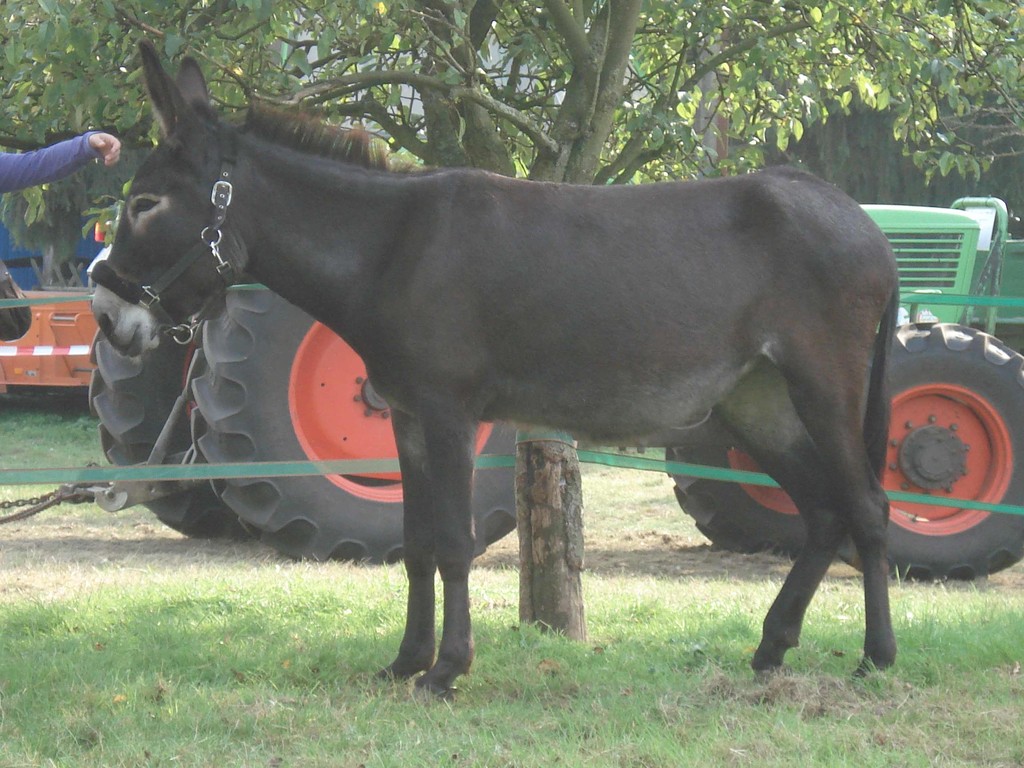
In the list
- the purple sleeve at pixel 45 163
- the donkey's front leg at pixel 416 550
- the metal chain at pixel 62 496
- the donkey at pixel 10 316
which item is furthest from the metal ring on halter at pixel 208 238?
the metal chain at pixel 62 496

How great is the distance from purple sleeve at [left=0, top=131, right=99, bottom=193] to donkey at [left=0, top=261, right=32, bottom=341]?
39 centimetres

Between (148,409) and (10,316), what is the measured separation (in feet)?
11.6

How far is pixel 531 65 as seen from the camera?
6188mm

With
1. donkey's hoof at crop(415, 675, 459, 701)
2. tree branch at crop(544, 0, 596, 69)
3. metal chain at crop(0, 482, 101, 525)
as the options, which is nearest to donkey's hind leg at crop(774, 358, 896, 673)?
donkey's hoof at crop(415, 675, 459, 701)

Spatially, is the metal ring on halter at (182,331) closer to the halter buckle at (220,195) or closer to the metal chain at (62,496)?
the halter buckle at (220,195)

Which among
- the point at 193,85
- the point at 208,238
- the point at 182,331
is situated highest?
the point at 193,85

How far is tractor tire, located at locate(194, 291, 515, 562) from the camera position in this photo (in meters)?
7.39

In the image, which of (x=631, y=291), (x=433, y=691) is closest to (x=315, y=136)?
(x=631, y=291)

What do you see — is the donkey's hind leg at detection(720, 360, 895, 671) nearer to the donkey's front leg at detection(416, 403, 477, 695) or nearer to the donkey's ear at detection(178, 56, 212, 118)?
the donkey's front leg at detection(416, 403, 477, 695)

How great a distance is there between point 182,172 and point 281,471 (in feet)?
6.50

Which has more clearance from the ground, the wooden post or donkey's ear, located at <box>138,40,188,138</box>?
donkey's ear, located at <box>138,40,188,138</box>

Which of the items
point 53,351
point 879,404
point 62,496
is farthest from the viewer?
point 53,351

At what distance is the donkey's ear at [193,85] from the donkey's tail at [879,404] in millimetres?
2577

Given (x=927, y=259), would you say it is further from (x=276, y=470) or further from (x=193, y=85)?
(x=193, y=85)
